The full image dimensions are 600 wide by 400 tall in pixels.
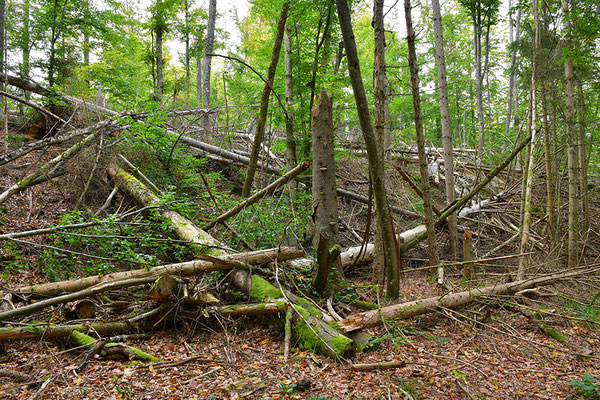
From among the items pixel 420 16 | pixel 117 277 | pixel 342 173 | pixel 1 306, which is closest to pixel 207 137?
pixel 342 173

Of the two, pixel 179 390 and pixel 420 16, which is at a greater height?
pixel 420 16

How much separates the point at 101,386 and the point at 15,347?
5.23 ft

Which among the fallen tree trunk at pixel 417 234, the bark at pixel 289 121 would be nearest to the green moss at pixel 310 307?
the fallen tree trunk at pixel 417 234

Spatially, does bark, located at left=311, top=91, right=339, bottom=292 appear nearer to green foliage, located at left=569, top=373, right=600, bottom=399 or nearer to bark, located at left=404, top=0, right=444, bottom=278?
bark, located at left=404, top=0, right=444, bottom=278

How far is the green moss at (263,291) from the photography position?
4680mm

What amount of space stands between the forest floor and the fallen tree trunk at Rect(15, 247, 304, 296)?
18.7 inches

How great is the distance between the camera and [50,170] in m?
7.36

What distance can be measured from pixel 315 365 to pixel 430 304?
220 centimetres

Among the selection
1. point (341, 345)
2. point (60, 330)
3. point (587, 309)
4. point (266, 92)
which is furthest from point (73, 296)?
point (587, 309)

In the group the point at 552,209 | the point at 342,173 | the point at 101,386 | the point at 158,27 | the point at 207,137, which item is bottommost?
the point at 101,386

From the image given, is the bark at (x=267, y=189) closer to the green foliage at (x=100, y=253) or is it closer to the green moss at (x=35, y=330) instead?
the green foliage at (x=100, y=253)

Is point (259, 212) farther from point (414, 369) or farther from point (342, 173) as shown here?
point (342, 173)

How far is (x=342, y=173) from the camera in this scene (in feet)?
39.3

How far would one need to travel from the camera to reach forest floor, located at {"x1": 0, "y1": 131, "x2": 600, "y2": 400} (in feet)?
10.1
